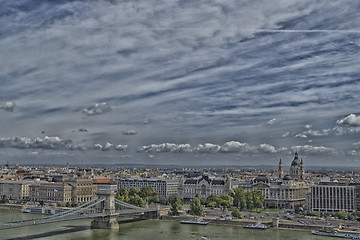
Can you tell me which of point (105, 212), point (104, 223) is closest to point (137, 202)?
point (105, 212)

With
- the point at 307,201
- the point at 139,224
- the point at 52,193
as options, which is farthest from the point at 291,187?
the point at 52,193

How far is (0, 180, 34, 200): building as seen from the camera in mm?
81338

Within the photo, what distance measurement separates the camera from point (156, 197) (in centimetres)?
7194

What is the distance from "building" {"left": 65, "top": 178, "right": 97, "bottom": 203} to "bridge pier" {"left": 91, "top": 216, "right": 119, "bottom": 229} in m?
28.4

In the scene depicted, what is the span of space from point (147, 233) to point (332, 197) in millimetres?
29130

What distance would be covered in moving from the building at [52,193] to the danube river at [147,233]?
2507 cm

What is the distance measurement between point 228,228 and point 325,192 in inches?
802

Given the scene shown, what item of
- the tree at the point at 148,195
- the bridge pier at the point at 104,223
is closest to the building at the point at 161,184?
the tree at the point at 148,195

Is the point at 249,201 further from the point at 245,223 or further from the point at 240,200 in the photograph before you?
the point at 245,223

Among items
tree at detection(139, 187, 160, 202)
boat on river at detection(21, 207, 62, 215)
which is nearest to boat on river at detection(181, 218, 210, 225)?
boat on river at detection(21, 207, 62, 215)

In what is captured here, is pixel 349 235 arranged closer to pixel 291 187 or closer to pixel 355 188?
pixel 355 188

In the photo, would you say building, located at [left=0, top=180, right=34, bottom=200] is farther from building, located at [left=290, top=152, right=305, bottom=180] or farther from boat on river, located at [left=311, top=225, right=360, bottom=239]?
boat on river, located at [left=311, top=225, right=360, bottom=239]

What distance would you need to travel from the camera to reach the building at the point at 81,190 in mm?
76375

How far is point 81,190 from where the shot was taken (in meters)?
77.9
